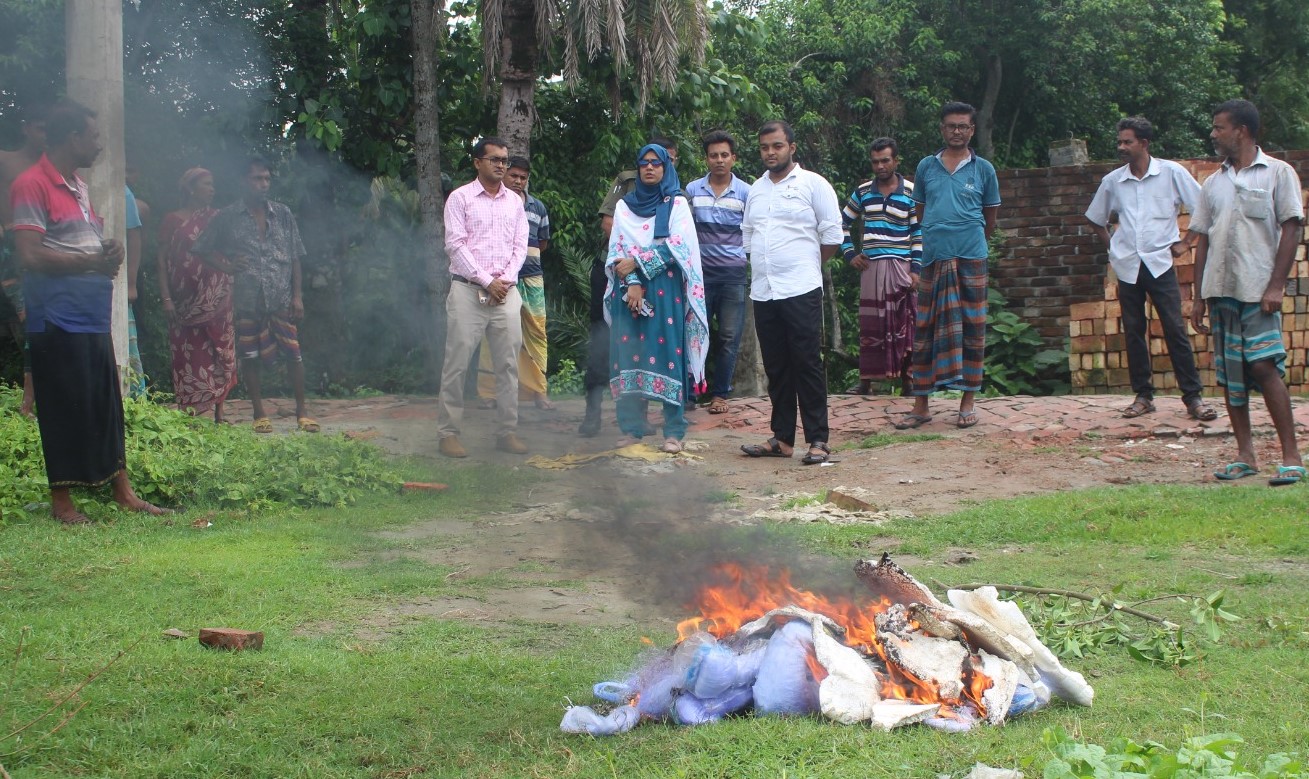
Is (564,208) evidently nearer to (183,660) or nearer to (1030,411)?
(1030,411)

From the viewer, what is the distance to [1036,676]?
11.2 ft

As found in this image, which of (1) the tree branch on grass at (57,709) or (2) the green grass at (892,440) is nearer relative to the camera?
(1) the tree branch on grass at (57,709)

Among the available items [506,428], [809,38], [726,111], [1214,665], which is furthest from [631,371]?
[809,38]

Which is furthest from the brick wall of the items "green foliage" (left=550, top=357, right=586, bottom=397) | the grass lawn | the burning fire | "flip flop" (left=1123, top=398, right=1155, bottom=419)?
the burning fire

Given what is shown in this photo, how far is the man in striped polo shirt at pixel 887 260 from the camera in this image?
971 cm

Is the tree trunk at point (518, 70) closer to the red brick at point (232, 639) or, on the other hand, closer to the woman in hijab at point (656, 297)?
the woman in hijab at point (656, 297)

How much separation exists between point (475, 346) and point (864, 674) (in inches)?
202

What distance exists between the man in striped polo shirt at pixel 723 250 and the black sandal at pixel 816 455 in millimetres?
1515

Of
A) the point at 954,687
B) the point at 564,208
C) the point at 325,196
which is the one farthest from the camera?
the point at 564,208

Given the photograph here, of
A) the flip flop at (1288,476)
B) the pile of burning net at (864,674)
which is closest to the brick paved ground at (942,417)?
the flip flop at (1288,476)

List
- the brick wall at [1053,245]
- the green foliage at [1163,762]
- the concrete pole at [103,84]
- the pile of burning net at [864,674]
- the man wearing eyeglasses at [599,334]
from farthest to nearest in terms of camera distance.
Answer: the brick wall at [1053,245]
the man wearing eyeglasses at [599,334]
the concrete pole at [103,84]
the pile of burning net at [864,674]
the green foliage at [1163,762]

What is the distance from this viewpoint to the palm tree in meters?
10.6

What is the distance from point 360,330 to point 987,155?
13.2 m

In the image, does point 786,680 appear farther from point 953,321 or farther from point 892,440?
point 953,321
